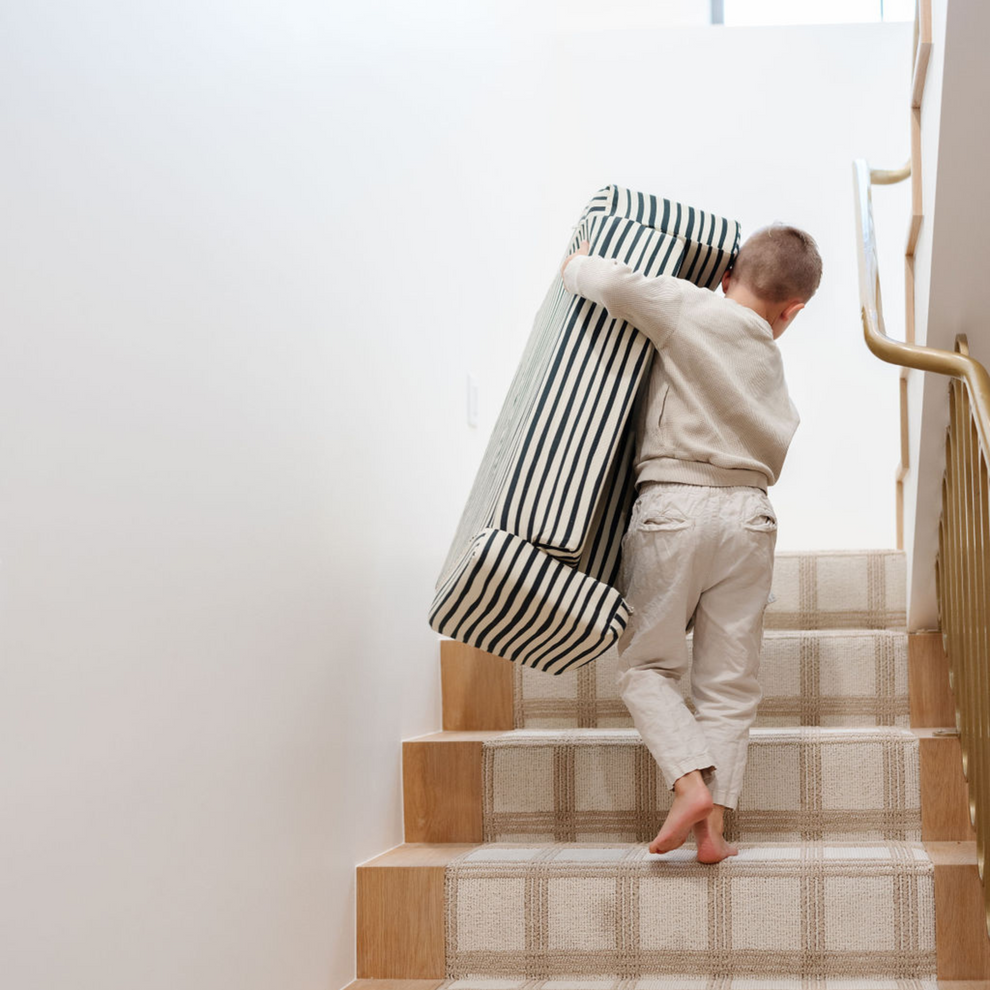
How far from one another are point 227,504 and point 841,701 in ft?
4.57

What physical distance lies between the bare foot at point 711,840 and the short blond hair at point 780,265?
90 centimetres

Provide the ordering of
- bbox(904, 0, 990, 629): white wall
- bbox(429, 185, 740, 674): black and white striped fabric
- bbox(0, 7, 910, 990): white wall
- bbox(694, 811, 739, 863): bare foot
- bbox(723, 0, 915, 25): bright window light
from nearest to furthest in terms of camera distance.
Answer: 1. bbox(0, 7, 910, 990): white wall
2. bbox(904, 0, 990, 629): white wall
3. bbox(429, 185, 740, 674): black and white striped fabric
4. bbox(694, 811, 739, 863): bare foot
5. bbox(723, 0, 915, 25): bright window light

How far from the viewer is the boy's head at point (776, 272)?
1.92 m

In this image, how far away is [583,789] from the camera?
205 centimetres

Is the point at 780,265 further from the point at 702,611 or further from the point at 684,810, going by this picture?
the point at 684,810

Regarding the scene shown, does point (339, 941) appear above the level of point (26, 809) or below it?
below

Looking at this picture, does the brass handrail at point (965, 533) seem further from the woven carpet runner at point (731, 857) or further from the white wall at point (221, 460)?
the white wall at point (221, 460)

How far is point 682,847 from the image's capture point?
1.91 m

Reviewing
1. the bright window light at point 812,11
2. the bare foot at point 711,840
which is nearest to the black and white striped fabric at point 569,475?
the bare foot at point 711,840

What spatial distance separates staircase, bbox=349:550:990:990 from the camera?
171 cm

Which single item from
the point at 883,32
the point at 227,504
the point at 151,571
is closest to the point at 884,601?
the point at 227,504

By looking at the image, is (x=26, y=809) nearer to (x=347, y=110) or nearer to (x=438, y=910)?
(x=438, y=910)

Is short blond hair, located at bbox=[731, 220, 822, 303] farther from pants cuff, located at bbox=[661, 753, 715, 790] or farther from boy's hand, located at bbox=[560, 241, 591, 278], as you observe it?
pants cuff, located at bbox=[661, 753, 715, 790]

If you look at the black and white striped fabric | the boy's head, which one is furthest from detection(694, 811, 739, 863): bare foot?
the boy's head
